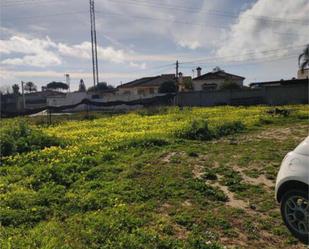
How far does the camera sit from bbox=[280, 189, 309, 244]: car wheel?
4227mm

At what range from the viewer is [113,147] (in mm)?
10375

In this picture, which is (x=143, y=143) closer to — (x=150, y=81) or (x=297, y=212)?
(x=297, y=212)

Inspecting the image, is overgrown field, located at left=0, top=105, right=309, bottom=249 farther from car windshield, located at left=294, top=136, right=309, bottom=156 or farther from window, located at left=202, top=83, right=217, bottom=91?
window, located at left=202, top=83, right=217, bottom=91

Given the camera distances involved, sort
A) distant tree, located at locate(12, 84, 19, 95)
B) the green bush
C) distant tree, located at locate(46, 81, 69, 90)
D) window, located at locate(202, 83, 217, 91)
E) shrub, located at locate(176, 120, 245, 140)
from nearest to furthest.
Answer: the green bush, shrub, located at locate(176, 120, 245, 140), window, located at locate(202, 83, 217, 91), distant tree, located at locate(12, 84, 19, 95), distant tree, located at locate(46, 81, 69, 90)

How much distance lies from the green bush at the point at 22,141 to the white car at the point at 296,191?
24.6 feet

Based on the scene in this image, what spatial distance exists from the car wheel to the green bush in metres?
7.53

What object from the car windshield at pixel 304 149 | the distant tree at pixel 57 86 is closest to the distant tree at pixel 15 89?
the distant tree at pixel 57 86

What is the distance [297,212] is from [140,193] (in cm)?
266

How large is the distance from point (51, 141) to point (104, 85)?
5242cm

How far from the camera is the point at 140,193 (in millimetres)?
6285

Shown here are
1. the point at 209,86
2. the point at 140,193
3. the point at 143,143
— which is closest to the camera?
the point at 140,193

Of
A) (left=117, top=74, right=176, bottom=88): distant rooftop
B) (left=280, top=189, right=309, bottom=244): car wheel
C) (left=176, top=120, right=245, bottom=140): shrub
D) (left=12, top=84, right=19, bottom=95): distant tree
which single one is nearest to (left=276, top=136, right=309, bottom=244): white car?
(left=280, top=189, right=309, bottom=244): car wheel

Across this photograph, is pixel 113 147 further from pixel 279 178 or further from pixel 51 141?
pixel 279 178

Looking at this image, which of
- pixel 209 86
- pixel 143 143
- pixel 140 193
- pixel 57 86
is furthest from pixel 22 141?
pixel 57 86
